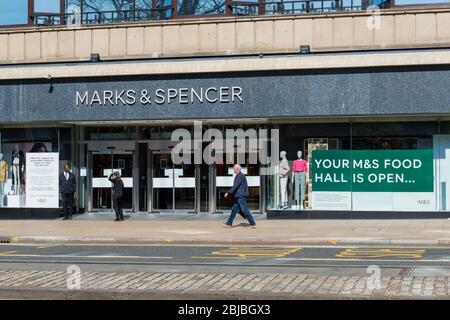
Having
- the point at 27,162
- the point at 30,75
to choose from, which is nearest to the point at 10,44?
the point at 30,75

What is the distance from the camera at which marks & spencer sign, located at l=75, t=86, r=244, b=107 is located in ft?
75.4

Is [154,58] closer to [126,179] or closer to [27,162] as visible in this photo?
[126,179]

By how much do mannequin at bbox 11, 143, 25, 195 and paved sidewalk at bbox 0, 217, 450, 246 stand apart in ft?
7.95

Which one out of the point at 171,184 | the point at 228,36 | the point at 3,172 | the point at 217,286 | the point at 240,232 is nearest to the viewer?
the point at 217,286

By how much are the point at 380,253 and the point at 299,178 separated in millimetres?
9208

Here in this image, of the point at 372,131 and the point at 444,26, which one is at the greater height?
the point at 444,26

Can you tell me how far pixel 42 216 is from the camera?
24922 mm

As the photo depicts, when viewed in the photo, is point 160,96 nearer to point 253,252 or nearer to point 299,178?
point 299,178

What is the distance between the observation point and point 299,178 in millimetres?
23078

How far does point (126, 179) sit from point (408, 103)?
10.0 metres

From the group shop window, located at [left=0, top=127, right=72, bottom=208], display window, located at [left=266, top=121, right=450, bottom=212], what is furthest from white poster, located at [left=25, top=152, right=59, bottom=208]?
display window, located at [left=266, top=121, right=450, bottom=212]

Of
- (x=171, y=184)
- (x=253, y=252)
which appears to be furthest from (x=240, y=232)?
(x=171, y=184)
